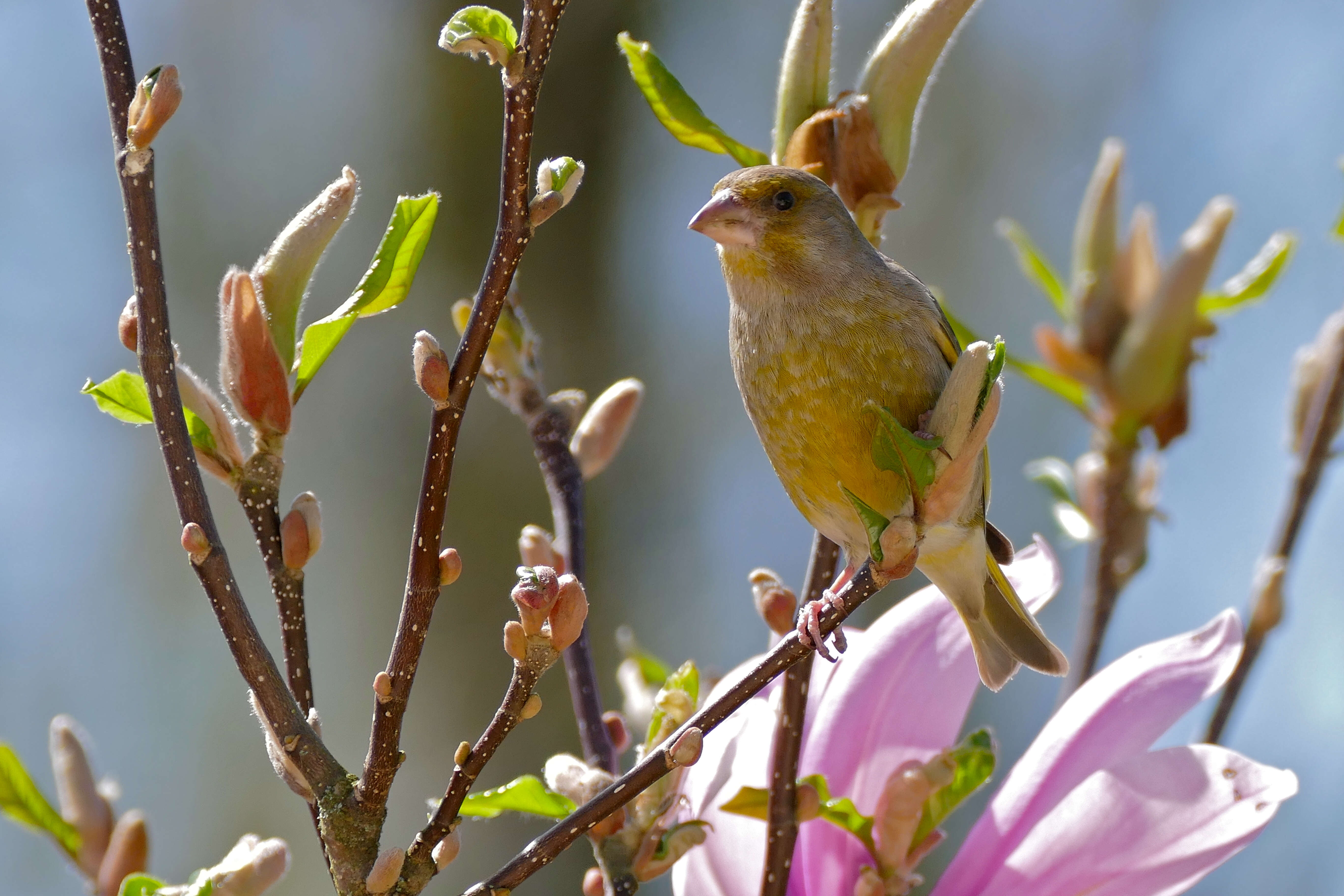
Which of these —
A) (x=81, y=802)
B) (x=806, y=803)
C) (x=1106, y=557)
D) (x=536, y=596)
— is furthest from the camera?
(x=1106, y=557)

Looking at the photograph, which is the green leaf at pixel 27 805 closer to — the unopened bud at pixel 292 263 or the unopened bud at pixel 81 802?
the unopened bud at pixel 81 802

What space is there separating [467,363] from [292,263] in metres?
0.13

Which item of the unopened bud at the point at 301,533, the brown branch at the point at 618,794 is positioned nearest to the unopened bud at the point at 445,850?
the brown branch at the point at 618,794

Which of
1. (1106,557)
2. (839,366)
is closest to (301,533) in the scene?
(839,366)

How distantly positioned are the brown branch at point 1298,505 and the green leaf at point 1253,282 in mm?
67

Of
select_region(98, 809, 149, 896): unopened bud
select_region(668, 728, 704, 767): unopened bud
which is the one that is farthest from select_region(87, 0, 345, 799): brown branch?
select_region(98, 809, 149, 896): unopened bud

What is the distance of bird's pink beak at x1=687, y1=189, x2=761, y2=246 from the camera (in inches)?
25.9

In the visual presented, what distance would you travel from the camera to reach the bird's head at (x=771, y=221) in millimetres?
628

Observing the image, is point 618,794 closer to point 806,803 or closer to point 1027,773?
point 806,803

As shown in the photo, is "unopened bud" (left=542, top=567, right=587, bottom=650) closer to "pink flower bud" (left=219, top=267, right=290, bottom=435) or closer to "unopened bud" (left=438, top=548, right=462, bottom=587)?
"unopened bud" (left=438, top=548, right=462, bottom=587)

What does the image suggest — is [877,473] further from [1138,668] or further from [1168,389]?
[1168,389]

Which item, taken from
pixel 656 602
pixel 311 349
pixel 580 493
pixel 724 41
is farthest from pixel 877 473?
pixel 724 41

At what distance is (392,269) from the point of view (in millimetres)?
458

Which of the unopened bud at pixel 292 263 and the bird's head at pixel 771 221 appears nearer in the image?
the unopened bud at pixel 292 263
